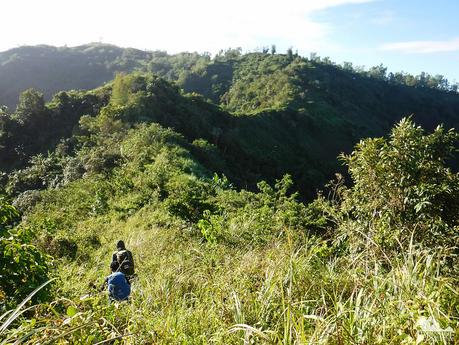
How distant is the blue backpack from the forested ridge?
0.13 metres

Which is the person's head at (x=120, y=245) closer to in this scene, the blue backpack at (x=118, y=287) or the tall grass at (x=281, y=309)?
the blue backpack at (x=118, y=287)

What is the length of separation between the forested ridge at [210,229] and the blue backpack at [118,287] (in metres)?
0.13

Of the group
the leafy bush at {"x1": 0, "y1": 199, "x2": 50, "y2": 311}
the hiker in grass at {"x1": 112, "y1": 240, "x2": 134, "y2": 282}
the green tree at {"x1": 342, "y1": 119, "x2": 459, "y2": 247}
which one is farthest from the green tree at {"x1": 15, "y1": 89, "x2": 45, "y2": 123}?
the leafy bush at {"x1": 0, "y1": 199, "x2": 50, "y2": 311}

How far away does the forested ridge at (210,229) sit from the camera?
2.45 meters

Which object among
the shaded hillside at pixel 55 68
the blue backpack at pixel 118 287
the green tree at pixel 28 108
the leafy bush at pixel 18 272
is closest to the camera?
the leafy bush at pixel 18 272

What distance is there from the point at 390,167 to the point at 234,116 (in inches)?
1475

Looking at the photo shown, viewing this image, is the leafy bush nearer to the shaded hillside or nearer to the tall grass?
the tall grass

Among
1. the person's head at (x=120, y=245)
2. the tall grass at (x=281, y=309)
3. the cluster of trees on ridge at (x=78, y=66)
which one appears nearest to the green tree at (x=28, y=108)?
the person's head at (x=120, y=245)

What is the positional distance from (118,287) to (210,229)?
3982 millimetres

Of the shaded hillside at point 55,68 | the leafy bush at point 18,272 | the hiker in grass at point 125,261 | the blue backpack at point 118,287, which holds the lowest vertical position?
the hiker in grass at point 125,261

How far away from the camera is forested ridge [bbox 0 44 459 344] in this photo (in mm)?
2445

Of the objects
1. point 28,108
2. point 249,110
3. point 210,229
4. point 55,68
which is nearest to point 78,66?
point 55,68

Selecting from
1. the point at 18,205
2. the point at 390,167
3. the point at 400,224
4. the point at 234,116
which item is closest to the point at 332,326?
the point at 400,224

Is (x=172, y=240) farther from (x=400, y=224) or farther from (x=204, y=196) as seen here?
(x=400, y=224)
